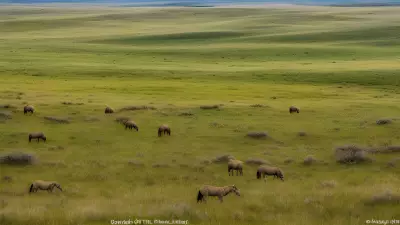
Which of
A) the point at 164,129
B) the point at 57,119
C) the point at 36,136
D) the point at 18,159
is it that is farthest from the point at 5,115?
the point at 18,159

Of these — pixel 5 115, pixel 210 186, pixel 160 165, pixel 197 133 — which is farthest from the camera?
pixel 5 115

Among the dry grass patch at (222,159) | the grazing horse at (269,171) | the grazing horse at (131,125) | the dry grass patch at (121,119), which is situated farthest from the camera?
the dry grass patch at (121,119)

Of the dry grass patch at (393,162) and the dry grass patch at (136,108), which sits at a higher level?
the dry grass patch at (393,162)

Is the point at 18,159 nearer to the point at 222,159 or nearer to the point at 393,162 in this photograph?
the point at 222,159

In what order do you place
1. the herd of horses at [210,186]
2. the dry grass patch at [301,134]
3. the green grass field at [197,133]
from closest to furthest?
the green grass field at [197,133] → the herd of horses at [210,186] → the dry grass patch at [301,134]

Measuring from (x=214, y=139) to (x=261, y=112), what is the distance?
32.1 feet

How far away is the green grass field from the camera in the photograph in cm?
1748

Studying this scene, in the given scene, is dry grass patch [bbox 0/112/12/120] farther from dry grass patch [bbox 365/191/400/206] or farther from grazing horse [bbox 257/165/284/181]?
dry grass patch [bbox 365/191/400/206]

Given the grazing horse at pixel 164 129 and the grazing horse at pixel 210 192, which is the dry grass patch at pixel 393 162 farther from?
the grazing horse at pixel 164 129

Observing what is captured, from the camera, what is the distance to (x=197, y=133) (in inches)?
1363

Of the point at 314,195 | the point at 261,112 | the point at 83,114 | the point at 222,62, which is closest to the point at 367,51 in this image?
the point at 222,62

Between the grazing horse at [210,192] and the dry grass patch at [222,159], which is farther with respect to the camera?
the dry grass patch at [222,159]

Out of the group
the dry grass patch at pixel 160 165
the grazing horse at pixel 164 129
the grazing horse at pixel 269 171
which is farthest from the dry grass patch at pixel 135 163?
the grazing horse at pixel 164 129

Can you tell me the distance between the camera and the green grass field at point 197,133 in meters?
17.5
